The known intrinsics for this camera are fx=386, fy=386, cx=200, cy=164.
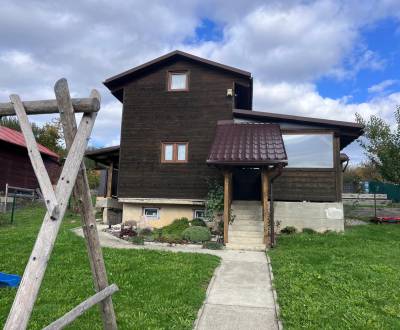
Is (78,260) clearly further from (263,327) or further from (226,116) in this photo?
(226,116)

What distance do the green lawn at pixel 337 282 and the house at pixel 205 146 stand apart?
2185mm

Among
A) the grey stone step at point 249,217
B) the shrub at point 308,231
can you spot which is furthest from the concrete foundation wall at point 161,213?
the shrub at point 308,231

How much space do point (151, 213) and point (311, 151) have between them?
720cm

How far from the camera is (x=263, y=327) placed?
5492 mm

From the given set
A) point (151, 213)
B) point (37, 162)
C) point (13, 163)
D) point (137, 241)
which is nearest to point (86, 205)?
point (37, 162)

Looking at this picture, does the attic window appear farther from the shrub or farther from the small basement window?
the shrub

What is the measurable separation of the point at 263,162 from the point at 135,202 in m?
6.39

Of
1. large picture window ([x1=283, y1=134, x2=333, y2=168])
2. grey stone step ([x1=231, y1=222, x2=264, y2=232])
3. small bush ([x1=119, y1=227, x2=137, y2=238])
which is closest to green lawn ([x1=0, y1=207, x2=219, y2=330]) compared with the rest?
small bush ([x1=119, y1=227, x2=137, y2=238])

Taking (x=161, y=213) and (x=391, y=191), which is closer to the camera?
(x=161, y=213)

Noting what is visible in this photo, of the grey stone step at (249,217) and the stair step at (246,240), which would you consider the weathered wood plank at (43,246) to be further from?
the grey stone step at (249,217)

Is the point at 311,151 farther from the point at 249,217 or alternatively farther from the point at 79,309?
the point at 79,309

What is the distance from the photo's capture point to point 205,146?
53.0 feet

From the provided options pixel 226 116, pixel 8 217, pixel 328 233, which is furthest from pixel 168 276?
pixel 8 217

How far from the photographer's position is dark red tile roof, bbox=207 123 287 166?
1299 centimetres
